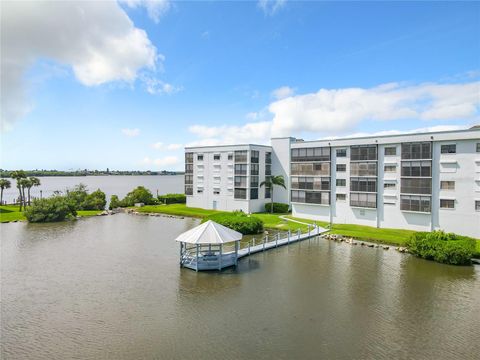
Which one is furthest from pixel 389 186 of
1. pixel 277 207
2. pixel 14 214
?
pixel 14 214

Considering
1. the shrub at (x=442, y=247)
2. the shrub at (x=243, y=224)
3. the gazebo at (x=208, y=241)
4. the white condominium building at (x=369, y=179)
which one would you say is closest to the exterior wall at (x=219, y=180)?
the white condominium building at (x=369, y=179)

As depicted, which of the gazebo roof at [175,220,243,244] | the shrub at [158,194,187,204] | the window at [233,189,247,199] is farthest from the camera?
the shrub at [158,194,187,204]

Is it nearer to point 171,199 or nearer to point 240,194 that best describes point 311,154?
point 240,194

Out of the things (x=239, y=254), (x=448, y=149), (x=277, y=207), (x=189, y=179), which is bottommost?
(x=239, y=254)

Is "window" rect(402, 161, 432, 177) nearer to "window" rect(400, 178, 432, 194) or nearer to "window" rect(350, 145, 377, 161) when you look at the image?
"window" rect(400, 178, 432, 194)

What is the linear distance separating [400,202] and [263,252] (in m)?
23.3

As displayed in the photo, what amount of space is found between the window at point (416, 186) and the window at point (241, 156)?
99.3 feet

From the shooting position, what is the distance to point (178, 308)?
925 inches

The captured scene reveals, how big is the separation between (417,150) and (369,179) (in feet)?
26.1

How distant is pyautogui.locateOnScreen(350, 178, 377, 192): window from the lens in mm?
51938

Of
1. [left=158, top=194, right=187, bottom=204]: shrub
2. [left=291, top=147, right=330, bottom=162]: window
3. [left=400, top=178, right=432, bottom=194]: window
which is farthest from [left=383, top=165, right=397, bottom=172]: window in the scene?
[left=158, top=194, right=187, bottom=204]: shrub

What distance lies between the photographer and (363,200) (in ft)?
174

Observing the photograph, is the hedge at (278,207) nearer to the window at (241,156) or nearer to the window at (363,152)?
the window at (241,156)

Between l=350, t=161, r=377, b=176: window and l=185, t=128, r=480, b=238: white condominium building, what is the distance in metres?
0.15
